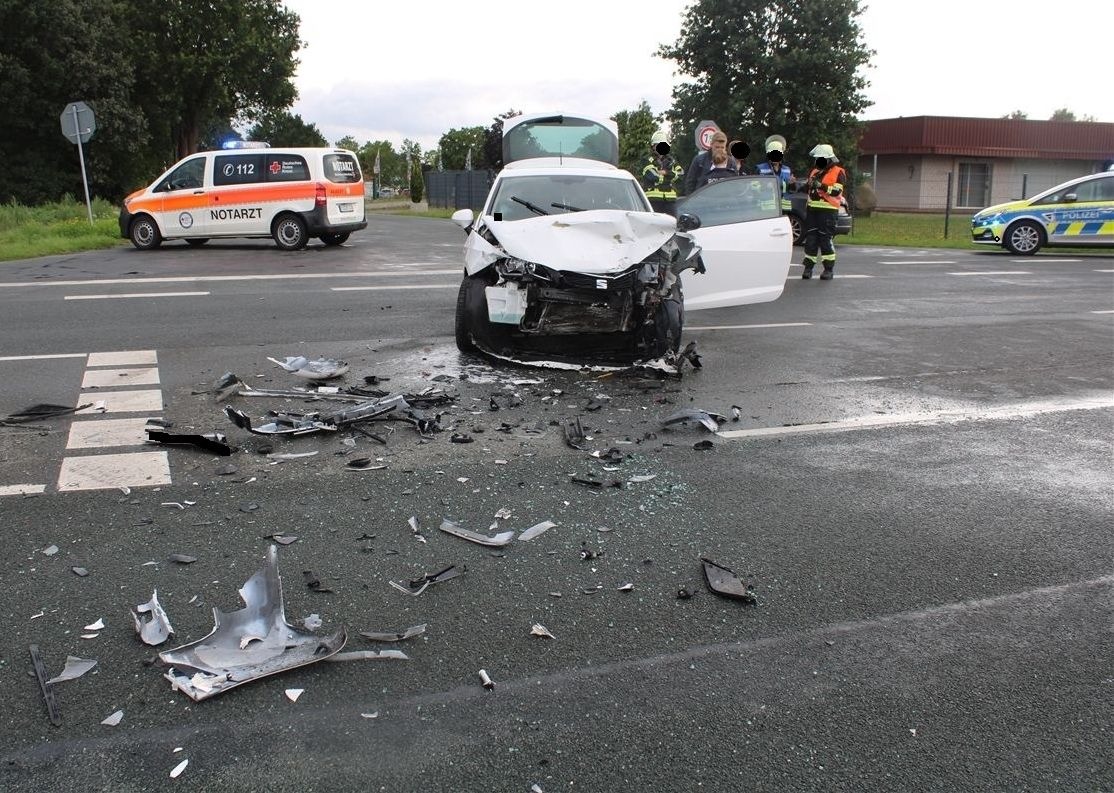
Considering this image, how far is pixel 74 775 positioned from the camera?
2461 millimetres

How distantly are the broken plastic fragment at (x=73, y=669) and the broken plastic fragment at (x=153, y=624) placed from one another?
0.19 meters

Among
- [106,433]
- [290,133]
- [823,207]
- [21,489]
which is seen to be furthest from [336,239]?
[290,133]

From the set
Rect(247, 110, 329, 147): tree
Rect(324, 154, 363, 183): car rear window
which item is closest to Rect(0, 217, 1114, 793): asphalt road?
Rect(324, 154, 363, 183): car rear window

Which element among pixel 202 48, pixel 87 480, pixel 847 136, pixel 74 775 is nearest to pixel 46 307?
pixel 87 480

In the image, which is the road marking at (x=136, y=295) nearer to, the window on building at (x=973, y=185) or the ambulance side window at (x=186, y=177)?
the ambulance side window at (x=186, y=177)

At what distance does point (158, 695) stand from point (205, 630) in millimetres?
395

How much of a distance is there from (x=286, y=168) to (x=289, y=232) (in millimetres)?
1264

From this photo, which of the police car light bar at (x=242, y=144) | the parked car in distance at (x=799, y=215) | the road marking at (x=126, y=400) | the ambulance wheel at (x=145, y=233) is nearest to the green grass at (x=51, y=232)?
the ambulance wheel at (x=145, y=233)

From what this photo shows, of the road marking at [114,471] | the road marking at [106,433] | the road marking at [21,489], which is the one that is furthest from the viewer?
the road marking at [106,433]

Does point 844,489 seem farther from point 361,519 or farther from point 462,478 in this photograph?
point 361,519

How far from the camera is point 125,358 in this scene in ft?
25.5

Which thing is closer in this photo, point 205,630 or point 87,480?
point 205,630

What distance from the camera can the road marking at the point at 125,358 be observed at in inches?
298

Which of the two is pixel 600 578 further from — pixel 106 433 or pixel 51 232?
pixel 51 232
